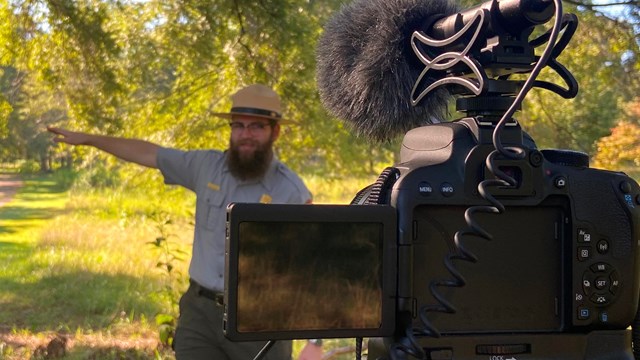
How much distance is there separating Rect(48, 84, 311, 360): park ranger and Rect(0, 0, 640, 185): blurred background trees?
0.67 metres

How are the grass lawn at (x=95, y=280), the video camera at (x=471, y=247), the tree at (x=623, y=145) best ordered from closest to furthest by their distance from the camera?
the video camera at (x=471, y=247)
the grass lawn at (x=95, y=280)
the tree at (x=623, y=145)

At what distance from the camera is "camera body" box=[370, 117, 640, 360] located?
1.28 meters

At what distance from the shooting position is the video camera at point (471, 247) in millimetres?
1228

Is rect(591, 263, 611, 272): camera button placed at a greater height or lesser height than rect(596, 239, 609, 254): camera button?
lesser

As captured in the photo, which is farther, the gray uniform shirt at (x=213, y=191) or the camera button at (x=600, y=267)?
the gray uniform shirt at (x=213, y=191)

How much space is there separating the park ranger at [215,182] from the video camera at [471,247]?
1904 mm

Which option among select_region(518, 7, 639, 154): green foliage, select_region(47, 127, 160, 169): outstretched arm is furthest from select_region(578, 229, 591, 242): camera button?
select_region(518, 7, 639, 154): green foliage

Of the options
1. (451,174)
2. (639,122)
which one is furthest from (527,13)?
(639,122)

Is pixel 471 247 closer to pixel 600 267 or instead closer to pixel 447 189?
pixel 447 189

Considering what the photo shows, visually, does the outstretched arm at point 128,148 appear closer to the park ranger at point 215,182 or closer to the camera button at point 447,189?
the park ranger at point 215,182

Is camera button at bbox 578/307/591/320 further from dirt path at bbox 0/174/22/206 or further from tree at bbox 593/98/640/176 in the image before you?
dirt path at bbox 0/174/22/206

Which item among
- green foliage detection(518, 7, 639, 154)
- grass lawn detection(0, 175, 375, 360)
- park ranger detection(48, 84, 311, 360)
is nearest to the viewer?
park ranger detection(48, 84, 311, 360)

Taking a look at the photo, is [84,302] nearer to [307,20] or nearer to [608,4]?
[307,20]

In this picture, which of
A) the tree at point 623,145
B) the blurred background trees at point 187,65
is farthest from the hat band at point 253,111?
the tree at point 623,145
